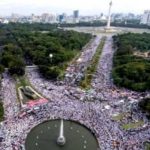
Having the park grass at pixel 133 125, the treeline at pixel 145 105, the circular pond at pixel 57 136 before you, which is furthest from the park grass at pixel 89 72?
the park grass at pixel 133 125

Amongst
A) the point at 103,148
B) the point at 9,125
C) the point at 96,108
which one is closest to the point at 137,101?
the point at 96,108

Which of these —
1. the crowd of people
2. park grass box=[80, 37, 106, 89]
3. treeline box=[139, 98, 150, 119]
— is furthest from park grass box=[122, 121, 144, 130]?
park grass box=[80, 37, 106, 89]

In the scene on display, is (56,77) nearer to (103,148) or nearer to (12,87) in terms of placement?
(12,87)

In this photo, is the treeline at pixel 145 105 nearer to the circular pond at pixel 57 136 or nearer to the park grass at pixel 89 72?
the circular pond at pixel 57 136

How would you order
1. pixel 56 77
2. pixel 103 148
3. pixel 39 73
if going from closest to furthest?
pixel 103 148, pixel 56 77, pixel 39 73

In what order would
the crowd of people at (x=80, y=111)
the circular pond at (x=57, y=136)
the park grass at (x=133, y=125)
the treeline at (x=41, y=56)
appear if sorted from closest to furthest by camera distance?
the circular pond at (x=57, y=136) < the crowd of people at (x=80, y=111) < the park grass at (x=133, y=125) < the treeline at (x=41, y=56)
